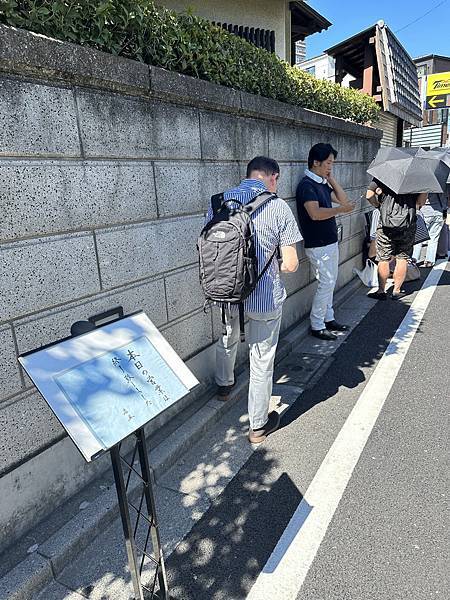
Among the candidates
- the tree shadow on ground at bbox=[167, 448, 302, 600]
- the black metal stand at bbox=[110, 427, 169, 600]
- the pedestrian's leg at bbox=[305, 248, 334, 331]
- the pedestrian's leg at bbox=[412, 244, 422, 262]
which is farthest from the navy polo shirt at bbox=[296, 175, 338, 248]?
the pedestrian's leg at bbox=[412, 244, 422, 262]

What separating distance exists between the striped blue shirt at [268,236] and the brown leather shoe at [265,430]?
972 millimetres

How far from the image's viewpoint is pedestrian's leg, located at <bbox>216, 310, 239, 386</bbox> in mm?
3445

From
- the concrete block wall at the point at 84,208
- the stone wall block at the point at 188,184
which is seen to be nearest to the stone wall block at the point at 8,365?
the concrete block wall at the point at 84,208

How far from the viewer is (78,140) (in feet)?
8.03

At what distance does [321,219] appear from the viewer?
4.81 meters

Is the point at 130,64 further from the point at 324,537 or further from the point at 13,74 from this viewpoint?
the point at 324,537

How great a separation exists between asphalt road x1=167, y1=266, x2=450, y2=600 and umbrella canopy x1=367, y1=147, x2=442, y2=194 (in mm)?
3006

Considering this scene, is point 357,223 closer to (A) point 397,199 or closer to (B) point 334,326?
(A) point 397,199

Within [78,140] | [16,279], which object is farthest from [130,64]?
[16,279]

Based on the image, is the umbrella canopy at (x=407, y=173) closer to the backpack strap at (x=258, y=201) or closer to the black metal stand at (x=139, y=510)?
the backpack strap at (x=258, y=201)

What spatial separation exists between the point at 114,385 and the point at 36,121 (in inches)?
60.1

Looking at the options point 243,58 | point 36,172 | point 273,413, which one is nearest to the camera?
point 36,172

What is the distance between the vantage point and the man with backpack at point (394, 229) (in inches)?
241

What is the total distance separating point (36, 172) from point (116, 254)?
2.38ft
